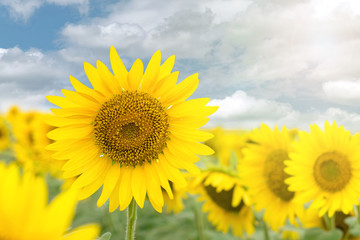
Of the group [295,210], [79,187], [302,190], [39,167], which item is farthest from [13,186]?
[39,167]

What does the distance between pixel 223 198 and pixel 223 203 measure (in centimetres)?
10

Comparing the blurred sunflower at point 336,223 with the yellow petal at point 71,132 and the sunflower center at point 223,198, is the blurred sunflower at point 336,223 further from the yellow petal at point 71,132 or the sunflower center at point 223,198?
the yellow petal at point 71,132

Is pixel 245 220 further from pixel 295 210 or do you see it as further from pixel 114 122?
pixel 114 122

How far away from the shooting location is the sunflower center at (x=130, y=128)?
81.3 inches

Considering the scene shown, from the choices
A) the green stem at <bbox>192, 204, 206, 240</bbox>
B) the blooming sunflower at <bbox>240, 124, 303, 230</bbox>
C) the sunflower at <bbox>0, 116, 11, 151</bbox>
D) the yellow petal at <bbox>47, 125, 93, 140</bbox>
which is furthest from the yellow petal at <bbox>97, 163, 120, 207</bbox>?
the sunflower at <bbox>0, 116, 11, 151</bbox>

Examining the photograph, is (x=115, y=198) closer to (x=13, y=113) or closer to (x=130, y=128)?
(x=130, y=128)

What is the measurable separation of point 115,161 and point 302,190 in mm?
1789

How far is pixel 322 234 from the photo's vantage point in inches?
118

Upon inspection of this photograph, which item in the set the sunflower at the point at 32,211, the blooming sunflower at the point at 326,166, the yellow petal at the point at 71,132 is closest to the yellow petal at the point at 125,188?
the yellow petal at the point at 71,132

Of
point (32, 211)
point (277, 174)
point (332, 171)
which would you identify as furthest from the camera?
point (277, 174)

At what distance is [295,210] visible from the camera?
143 inches

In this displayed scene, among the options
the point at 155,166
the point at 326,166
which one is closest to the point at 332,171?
the point at 326,166

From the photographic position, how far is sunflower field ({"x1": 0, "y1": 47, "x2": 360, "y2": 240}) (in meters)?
0.92

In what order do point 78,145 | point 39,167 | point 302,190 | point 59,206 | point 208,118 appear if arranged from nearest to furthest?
1. point 59,206
2. point 208,118
3. point 78,145
4. point 302,190
5. point 39,167
